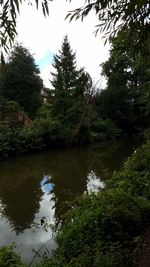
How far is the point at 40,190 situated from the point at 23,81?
19.8 metres

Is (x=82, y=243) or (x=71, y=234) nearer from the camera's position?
(x=82, y=243)

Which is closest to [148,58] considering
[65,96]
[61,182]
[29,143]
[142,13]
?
[142,13]

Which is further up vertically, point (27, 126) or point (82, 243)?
point (27, 126)

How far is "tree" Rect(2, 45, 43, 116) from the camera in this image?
30656mm

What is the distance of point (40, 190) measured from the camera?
484 inches

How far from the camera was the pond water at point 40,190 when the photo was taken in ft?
25.4

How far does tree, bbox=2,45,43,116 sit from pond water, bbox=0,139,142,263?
10163mm

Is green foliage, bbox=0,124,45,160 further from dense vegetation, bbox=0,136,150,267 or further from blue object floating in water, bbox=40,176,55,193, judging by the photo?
dense vegetation, bbox=0,136,150,267

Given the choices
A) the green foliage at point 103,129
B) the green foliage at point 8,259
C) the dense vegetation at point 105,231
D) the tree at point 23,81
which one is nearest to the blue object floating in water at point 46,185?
the dense vegetation at point 105,231

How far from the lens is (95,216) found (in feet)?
17.4

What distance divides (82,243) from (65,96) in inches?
851

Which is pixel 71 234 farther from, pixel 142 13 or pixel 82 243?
pixel 142 13

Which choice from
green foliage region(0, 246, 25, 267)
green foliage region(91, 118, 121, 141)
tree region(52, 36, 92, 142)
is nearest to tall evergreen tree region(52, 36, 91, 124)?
tree region(52, 36, 92, 142)

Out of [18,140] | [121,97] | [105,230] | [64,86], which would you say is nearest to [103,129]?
[121,97]
